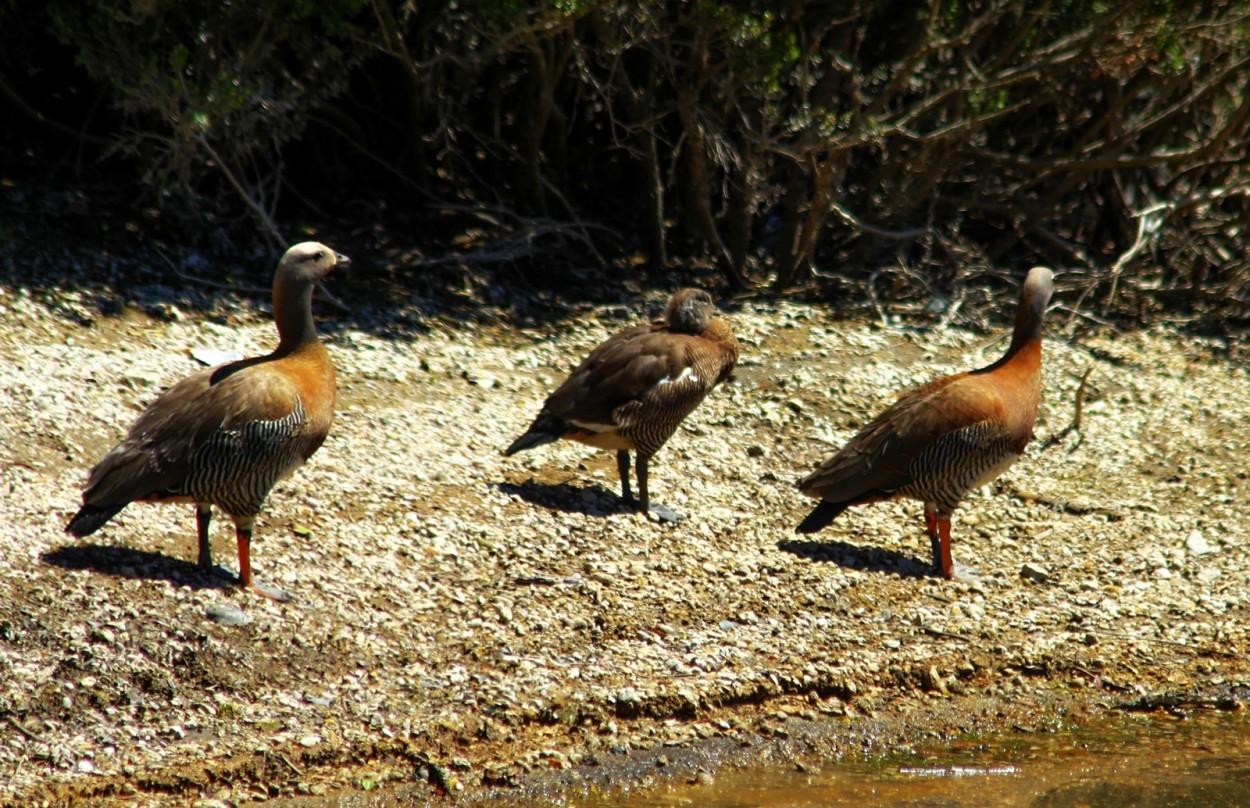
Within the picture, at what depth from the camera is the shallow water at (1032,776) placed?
5543 millimetres

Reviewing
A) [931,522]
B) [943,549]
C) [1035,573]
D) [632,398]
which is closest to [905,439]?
[931,522]

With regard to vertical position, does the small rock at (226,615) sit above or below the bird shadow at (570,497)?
above

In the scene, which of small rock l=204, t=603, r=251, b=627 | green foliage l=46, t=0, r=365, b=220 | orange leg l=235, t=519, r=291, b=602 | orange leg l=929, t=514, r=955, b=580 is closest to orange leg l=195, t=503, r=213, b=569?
orange leg l=235, t=519, r=291, b=602

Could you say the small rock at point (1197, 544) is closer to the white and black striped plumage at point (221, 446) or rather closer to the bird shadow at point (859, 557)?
the bird shadow at point (859, 557)

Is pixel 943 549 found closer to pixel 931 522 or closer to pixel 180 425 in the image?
pixel 931 522

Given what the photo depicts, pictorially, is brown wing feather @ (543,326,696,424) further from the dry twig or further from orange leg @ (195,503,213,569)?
the dry twig

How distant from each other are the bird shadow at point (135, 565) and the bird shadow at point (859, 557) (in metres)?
3.01

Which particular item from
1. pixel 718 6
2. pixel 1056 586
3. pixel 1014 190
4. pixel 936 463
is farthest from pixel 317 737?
pixel 1014 190

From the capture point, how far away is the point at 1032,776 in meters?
5.90

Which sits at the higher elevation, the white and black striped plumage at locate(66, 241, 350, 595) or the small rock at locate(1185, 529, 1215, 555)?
the white and black striped plumage at locate(66, 241, 350, 595)

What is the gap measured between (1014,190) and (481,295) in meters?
4.79

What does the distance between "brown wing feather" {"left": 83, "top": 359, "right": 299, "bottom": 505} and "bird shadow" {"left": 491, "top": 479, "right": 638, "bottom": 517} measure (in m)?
1.89

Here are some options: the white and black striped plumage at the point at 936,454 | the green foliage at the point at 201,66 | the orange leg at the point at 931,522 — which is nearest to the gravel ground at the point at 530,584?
the orange leg at the point at 931,522

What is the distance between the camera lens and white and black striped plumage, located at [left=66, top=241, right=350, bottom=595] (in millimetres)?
6152
